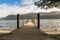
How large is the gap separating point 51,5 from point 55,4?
1.58ft

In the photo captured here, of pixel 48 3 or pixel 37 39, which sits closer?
pixel 37 39

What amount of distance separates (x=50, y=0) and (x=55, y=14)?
143413mm

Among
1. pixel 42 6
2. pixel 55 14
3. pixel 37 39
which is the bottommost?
pixel 55 14

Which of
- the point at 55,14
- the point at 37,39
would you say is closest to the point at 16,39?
the point at 37,39

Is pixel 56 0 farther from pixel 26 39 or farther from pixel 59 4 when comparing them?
pixel 26 39

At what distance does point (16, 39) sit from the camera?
10.6 metres

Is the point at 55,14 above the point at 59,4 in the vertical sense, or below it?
below

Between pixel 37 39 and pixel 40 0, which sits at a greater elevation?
pixel 40 0

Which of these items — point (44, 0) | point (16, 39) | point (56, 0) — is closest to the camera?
point (16, 39)

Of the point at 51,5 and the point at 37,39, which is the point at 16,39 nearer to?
the point at 37,39

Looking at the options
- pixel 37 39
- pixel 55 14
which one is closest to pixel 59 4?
pixel 37 39

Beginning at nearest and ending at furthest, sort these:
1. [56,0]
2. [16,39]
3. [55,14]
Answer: [16,39] < [56,0] < [55,14]

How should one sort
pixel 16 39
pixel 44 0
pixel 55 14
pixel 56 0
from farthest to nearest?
pixel 55 14 → pixel 44 0 → pixel 56 0 → pixel 16 39

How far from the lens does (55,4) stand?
18.1 metres
